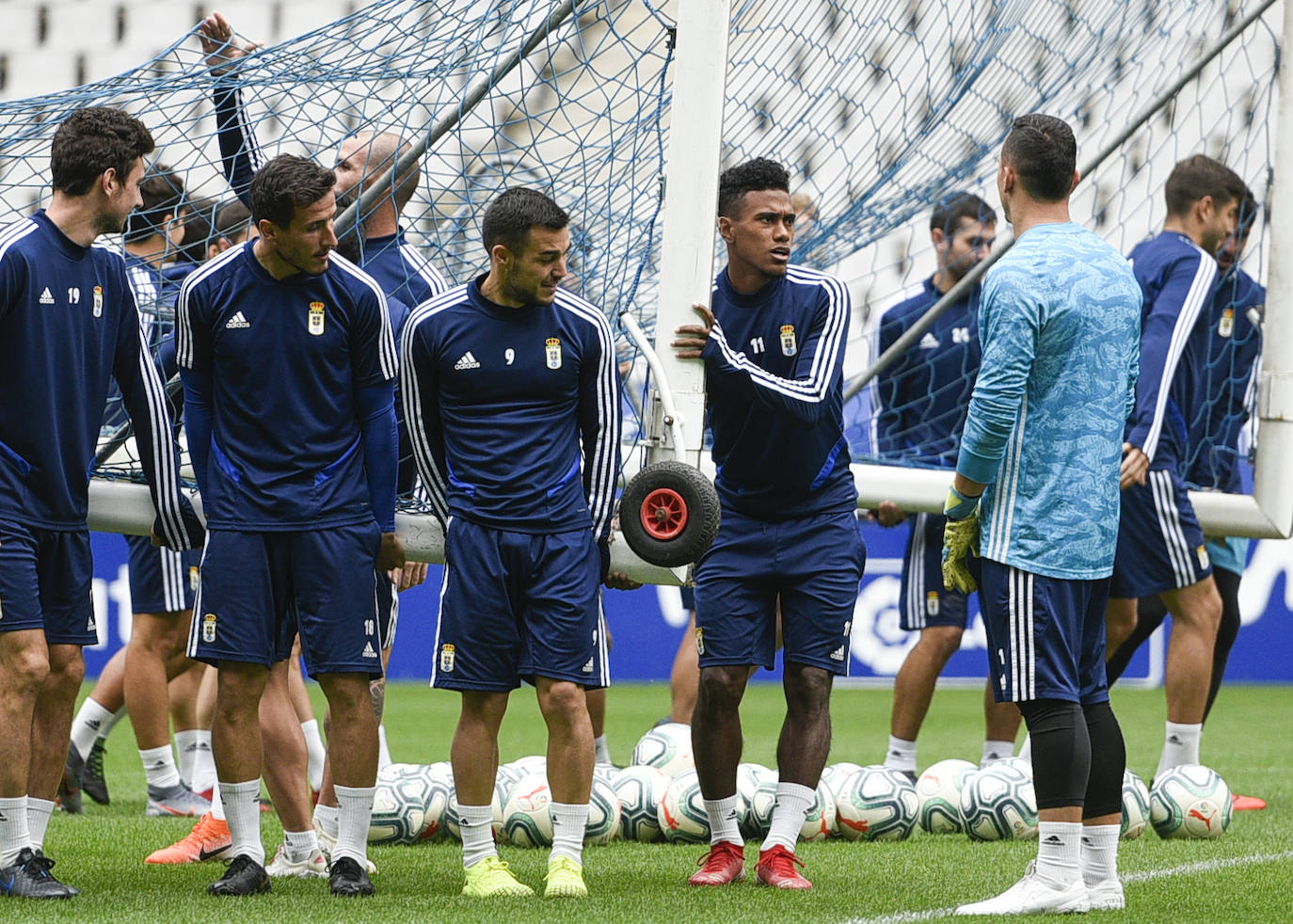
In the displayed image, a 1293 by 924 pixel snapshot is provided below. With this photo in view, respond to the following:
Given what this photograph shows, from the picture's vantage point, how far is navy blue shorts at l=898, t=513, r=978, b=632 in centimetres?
723

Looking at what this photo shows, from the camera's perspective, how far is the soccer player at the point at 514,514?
470 centimetres

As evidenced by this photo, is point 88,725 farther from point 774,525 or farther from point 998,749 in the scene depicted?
point 998,749

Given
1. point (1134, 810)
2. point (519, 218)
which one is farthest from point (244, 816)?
point (1134, 810)

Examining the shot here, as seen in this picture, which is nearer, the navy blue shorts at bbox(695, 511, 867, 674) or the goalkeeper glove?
the goalkeeper glove

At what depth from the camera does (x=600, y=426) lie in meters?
4.91

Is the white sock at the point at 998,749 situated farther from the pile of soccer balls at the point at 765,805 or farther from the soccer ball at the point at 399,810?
the soccer ball at the point at 399,810

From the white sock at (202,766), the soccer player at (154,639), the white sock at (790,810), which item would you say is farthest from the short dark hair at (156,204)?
the white sock at (790,810)

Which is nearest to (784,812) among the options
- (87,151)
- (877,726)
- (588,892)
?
(588,892)

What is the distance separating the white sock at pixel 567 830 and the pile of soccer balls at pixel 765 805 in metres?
1.01

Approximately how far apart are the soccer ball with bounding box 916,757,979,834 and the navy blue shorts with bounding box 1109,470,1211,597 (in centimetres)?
103

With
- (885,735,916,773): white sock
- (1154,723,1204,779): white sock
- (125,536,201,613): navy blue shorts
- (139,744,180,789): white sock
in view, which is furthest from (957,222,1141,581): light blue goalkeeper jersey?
(139,744,180,789): white sock

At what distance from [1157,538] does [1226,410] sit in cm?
138

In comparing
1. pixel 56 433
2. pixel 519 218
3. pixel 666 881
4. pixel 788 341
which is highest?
pixel 519 218

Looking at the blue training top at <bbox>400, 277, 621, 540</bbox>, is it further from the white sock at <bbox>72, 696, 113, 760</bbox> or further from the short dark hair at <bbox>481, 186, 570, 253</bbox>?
the white sock at <bbox>72, 696, 113, 760</bbox>
